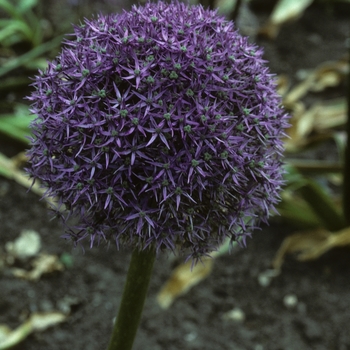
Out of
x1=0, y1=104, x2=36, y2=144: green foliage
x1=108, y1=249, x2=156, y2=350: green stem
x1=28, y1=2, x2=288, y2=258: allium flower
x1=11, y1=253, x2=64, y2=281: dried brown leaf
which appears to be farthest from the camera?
x1=0, y1=104, x2=36, y2=144: green foliage

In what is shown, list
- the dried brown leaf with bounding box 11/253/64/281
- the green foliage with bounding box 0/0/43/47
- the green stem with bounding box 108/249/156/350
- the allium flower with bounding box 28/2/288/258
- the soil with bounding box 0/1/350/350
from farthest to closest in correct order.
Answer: the green foliage with bounding box 0/0/43/47 → the dried brown leaf with bounding box 11/253/64/281 → the soil with bounding box 0/1/350/350 → the green stem with bounding box 108/249/156/350 → the allium flower with bounding box 28/2/288/258

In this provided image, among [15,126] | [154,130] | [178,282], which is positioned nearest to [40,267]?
[178,282]

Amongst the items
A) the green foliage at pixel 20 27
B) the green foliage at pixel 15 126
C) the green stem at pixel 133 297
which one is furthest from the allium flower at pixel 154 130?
the green foliage at pixel 20 27

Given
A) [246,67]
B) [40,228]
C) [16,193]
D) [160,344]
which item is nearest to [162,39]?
[246,67]

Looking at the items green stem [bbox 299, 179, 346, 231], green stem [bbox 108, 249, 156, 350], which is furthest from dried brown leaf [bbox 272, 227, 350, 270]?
green stem [bbox 108, 249, 156, 350]

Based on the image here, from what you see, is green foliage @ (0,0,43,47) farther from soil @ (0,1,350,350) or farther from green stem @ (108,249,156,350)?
green stem @ (108,249,156,350)

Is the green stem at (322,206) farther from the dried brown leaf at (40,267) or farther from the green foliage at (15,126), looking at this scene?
the green foliage at (15,126)

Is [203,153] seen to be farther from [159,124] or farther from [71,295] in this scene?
[71,295]
